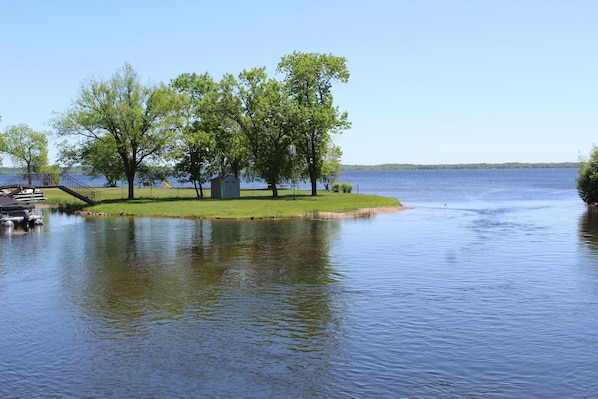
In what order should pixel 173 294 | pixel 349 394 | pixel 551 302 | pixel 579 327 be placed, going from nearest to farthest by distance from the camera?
pixel 349 394
pixel 579 327
pixel 551 302
pixel 173 294

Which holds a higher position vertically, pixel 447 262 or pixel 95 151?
pixel 95 151

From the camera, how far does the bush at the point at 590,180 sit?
206 feet

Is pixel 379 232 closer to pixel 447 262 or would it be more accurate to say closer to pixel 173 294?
pixel 447 262

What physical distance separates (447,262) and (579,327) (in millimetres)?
10698

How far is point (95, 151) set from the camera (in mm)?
62156

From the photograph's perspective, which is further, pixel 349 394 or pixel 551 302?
pixel 551 302

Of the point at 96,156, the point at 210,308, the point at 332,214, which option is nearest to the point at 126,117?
the point at 96,156

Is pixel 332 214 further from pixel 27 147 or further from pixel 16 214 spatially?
pixel 27 147

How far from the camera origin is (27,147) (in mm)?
86750

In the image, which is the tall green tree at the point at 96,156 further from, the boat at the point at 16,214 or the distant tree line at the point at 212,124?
the boat at the point at 16,214

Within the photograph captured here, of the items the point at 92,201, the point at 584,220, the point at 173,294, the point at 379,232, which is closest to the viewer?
the point at 173,294

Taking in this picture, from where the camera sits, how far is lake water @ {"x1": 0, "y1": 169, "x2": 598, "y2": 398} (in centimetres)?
1251

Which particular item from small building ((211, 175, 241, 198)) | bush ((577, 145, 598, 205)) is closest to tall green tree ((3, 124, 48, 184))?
small building ((211, 175, 241, 198))

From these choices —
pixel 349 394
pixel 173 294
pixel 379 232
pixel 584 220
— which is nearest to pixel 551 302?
pixel 349 394
